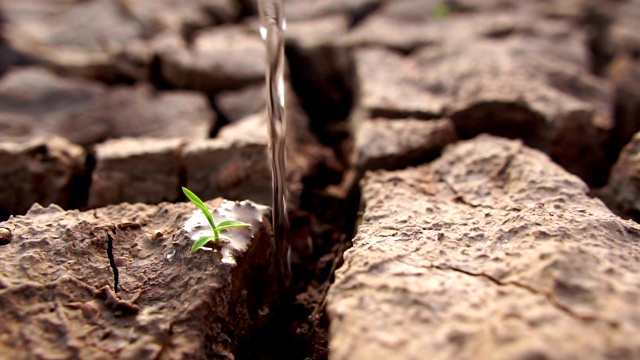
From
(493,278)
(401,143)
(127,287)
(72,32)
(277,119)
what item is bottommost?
(127,287)

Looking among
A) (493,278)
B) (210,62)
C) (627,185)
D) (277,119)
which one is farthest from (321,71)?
(493,278)

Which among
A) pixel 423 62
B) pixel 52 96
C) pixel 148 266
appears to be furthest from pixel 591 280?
pixel 52 96

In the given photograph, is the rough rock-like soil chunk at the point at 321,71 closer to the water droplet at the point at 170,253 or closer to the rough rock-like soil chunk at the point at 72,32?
the rough rock-like soil chunk at the point at 72,32

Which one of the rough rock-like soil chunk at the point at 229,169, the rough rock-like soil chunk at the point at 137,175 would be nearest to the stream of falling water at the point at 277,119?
the rough rock-like soil chunk at the point at 229,169

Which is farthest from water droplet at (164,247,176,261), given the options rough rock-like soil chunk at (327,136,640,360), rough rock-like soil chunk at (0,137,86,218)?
rough rock-like soil chunk at (0,137,86,218)

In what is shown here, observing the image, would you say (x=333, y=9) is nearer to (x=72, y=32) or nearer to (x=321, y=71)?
(x=321, y=71)

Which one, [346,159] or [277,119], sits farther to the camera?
[346,159]

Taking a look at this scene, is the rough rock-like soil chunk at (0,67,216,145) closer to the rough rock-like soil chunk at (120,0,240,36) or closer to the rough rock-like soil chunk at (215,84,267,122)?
the rough rock-like soil chunk at (215,84,267,122)

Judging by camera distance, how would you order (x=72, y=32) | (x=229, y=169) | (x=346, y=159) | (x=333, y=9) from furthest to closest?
(x=333, y=9), (x=72, y=32), (x=346, y=159), (x=229, y=169)
